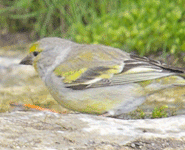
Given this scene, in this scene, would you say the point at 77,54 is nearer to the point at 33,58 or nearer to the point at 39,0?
the point at 33,58

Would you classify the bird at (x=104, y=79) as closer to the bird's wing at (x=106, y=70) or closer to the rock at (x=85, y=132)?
the bird's wing at (x=106, y=70)

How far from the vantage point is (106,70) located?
12.4 feet

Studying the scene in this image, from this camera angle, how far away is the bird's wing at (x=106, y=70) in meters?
3.66

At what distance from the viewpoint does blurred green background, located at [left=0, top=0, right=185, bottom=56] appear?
554 centimetres

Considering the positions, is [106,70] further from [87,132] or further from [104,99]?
[87,132]

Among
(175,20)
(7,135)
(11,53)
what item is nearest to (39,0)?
(11,53)

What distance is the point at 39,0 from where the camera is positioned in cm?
686

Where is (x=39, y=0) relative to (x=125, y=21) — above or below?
above

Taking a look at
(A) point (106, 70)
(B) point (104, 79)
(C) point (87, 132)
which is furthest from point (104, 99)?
(C) point (87, 132)

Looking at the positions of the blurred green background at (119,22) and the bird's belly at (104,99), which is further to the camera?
the blurred green background at (119,22)

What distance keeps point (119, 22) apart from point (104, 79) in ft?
8.04

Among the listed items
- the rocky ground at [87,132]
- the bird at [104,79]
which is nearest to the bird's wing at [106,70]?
the bird at [104,79]

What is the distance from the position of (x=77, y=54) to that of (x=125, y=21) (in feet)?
6.99

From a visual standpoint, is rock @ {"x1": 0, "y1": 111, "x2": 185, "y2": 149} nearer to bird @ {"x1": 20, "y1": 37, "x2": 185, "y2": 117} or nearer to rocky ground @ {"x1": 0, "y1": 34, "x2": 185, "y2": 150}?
rocky ground @ {"x1": 0, "y1": 34, "x2": 185, "y2": 150}
